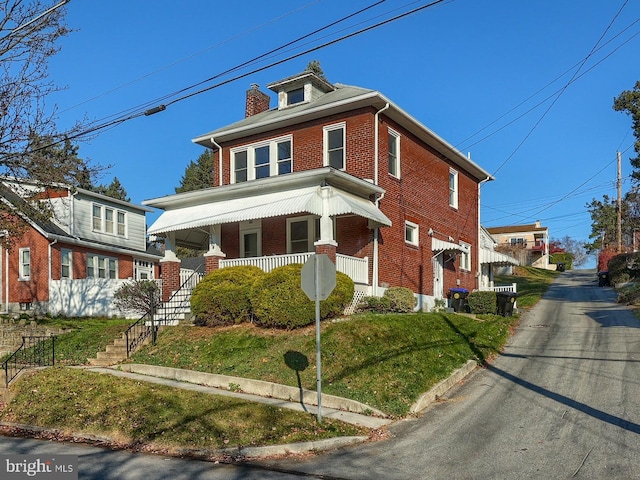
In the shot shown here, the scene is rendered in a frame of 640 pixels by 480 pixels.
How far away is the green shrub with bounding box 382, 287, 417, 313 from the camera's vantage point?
62.3 ft

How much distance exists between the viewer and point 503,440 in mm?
9781

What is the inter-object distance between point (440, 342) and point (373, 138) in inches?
291

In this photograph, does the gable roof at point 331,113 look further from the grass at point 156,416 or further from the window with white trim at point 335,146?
the grass at point 156,416

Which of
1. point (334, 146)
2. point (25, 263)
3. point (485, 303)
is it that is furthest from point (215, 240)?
point (25, 263)

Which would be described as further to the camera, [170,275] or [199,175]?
[199,175]

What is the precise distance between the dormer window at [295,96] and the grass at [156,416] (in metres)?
13.6

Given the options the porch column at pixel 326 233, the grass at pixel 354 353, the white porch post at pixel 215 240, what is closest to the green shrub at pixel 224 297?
the grass at pixel 354 353

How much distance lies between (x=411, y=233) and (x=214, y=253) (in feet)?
23.9

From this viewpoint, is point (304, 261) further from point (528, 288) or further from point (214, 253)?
point (528, 288)

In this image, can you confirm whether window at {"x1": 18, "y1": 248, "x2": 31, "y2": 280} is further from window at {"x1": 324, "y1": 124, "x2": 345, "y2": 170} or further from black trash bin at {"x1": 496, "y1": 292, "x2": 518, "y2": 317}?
black trash bin at {"x1": 496, "y1": 292, "x2": 518, "y2": 317}

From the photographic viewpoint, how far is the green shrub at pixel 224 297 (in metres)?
17.0

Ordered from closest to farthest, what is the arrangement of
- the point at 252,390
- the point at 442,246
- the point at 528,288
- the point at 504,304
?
the point at 252,390 → the point at 504,304 → the point at 442,246 → the point at 528,288

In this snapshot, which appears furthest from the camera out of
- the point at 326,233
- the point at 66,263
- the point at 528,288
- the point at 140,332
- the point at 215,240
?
the point at 528,288

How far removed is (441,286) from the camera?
24.4 meters
